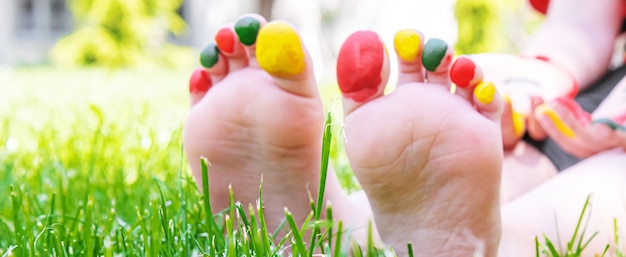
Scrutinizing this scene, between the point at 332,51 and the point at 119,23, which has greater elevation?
the point at 119,23

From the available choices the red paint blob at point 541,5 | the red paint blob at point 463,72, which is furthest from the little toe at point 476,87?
the red paint blob at point 541,5

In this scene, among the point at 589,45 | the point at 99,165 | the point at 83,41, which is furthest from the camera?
the point at 83,41

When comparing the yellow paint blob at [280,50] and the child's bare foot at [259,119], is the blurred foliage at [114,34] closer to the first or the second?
the child's bare foot at [259,119]

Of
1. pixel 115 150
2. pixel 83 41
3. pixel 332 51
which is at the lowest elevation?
pixel 332 51

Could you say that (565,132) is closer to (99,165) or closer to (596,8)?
(596,8)

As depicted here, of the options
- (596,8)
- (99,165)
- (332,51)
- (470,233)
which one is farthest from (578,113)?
(332,51)

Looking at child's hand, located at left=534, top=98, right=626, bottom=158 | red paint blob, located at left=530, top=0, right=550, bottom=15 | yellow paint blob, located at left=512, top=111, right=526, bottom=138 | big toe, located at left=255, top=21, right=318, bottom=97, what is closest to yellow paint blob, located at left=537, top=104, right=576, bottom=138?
child's hand, located at left=534, top=98, right=626, bottom=158
